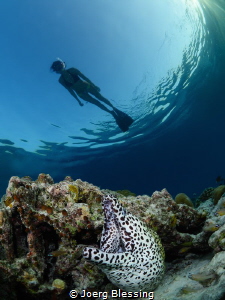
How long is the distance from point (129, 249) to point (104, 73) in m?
19.0

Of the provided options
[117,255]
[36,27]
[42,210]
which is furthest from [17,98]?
[117,255]

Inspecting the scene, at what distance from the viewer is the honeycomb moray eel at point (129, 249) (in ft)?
7.73

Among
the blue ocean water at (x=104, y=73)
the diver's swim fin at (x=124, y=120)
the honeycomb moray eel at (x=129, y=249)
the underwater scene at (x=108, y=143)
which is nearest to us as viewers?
the honeycomb moray eel at (x=129, y=249)

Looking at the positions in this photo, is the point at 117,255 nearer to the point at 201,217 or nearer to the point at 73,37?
the point at 201,217

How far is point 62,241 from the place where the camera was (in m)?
3.01

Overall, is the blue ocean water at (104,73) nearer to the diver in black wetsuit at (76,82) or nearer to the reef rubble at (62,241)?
the diver in black wetsuit at (76,82)

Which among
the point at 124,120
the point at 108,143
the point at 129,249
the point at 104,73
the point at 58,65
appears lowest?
the point at 129,249

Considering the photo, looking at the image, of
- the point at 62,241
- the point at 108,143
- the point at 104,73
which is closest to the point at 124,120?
the point at 104,73

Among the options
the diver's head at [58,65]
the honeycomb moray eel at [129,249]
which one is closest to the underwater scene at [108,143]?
the honeycomb moray eel at [129,249]

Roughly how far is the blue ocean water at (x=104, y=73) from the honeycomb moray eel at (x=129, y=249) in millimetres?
14919

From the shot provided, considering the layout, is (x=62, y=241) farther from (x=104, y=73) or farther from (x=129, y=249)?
(x=104, y=73)

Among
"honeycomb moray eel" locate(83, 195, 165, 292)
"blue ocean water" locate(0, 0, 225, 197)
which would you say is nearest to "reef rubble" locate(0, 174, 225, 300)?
"honeycomb moray eel" locate(83, 195, 165, 292)

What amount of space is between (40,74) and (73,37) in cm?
423

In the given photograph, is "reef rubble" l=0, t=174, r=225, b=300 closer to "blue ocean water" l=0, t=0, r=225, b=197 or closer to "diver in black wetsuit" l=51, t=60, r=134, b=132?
"diver in black wetsuit" l=51, t=60, r=134, b=132
